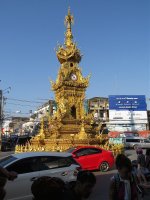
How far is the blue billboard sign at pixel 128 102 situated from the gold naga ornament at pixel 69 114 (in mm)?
35210

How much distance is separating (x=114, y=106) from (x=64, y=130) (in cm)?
3934

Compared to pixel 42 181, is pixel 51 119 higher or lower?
higher

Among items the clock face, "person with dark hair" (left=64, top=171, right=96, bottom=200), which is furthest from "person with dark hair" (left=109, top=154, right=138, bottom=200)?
the clock face

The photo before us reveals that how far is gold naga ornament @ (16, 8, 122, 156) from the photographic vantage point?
22.2 meters

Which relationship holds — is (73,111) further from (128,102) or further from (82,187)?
(128,102)

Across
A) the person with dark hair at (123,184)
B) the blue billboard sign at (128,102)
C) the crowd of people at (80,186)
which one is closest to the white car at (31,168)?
the crowd of people at (80,186)

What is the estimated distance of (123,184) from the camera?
4402mm

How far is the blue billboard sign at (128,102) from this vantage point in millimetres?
60250

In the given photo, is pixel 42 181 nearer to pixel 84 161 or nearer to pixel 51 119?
pixel 84 161

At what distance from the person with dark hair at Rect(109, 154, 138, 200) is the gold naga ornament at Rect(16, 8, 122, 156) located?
1676 centimetres

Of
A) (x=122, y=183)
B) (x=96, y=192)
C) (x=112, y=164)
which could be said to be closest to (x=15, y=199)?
(x=96, y=192)

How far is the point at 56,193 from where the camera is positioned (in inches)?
105

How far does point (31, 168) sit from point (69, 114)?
51.6 ft

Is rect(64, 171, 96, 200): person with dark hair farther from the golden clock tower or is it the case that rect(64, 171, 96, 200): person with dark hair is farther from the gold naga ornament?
the golden clock tower
